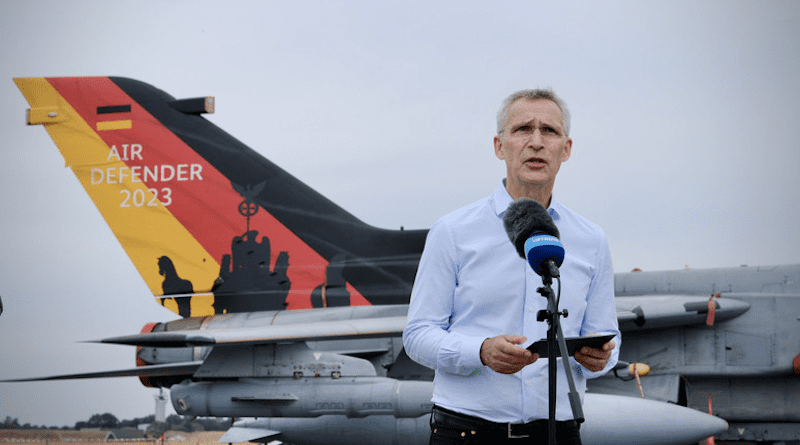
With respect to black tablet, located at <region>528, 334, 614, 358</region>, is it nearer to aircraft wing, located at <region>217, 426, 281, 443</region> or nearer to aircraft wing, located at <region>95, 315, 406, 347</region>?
aircraft wing, located at <region>95, 315, 406, 347</region>

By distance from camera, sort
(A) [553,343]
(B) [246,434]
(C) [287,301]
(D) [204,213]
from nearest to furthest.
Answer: (A) [553,343], (B) [246,434], (C) [287,301], (D) [204,213]

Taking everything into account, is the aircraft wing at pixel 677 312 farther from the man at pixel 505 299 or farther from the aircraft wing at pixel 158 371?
the man at pixel 505 299

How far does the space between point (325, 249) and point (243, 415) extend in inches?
91.3

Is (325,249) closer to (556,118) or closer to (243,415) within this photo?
(243,415)

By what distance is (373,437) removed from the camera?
825 cm

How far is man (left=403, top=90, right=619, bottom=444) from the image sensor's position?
2.06m

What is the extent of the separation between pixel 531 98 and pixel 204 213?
26.2 feet

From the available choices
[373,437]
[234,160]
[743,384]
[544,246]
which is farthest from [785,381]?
[544,246]

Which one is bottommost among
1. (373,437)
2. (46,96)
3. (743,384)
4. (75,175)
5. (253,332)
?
(373,437)

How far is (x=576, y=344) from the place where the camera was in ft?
6.20

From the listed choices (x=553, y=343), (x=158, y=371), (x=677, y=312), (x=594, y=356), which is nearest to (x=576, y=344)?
(x=594, y=356)

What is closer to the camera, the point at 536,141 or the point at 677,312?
the point at 536,141

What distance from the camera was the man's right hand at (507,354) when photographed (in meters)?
1.77

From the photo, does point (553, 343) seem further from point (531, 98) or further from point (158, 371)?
point (158, 371)
